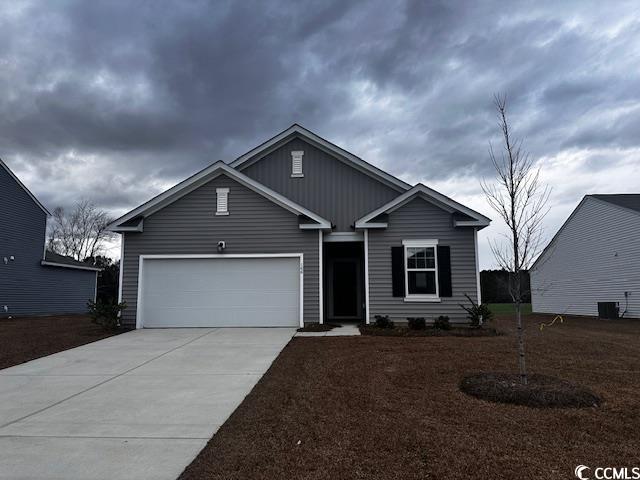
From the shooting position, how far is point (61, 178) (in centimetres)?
2981

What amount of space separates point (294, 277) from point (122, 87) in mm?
9361

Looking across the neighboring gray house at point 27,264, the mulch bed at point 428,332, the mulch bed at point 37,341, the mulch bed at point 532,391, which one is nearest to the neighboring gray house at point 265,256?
the mulch bed at point 428,332

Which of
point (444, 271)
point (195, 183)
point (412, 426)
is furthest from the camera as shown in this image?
point (195, 183)

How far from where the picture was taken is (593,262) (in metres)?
21.9

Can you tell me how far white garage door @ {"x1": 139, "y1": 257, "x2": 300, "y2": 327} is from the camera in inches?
533

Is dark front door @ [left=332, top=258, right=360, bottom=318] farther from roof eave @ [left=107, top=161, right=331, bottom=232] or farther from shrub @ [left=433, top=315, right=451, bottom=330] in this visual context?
shrub @ [left=433, top=315, right=451, bottom=330]

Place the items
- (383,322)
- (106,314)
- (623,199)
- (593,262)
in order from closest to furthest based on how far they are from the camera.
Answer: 1. (383,322)
2. (106,314)
3. (623,199)
4. (593,262)

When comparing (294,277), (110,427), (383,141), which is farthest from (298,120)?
(110,427)

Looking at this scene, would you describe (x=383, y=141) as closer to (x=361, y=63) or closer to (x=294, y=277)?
(x=361, y=63)

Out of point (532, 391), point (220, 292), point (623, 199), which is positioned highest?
point (623, 199)

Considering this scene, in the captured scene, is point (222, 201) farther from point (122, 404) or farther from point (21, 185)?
point (21, 185)

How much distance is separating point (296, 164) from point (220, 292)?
5659 millimetres

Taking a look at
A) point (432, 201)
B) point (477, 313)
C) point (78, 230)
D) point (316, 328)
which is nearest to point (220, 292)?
point (316, 328)

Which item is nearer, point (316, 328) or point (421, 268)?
point (316, 328)
